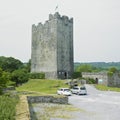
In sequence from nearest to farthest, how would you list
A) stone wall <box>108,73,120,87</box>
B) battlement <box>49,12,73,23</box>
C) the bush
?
stone wall <box>108,73,120,87</box>
battlement <box>49,12,73,23</box>
the bush

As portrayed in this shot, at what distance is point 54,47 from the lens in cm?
7669

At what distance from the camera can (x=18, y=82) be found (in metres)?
74.7

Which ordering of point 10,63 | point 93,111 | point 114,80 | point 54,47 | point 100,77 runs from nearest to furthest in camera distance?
point 93,111 → point 114,80 → point 100,77 → point 54,47 → point 10,63

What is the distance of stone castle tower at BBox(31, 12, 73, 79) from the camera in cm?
7694

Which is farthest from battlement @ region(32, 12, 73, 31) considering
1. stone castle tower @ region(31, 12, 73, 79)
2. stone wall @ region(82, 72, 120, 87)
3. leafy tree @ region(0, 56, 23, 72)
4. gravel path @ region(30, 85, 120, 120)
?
gravel path @ region(30, 85, 120, 120)

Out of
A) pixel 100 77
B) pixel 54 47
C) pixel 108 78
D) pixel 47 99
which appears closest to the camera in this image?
pixel 47 99

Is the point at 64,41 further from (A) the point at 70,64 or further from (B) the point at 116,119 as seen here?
(B) the point at 116,119

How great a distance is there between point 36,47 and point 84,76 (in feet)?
40.4

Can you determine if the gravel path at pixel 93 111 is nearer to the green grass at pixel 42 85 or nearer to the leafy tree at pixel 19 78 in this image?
the green grass at pixel 42 85

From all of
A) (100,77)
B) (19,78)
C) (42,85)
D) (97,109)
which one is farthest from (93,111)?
(100,77)

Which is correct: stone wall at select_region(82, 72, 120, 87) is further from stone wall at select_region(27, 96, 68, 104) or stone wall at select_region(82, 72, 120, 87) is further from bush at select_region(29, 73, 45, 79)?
stone wall at select_region(27, 96, 68, 104)

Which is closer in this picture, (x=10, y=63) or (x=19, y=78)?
(x=19, y=78)

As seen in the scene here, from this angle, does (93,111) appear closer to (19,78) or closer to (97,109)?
(97,109)

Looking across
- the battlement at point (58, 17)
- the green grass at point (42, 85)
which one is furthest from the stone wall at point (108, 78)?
the battlement at point (58, 17)
